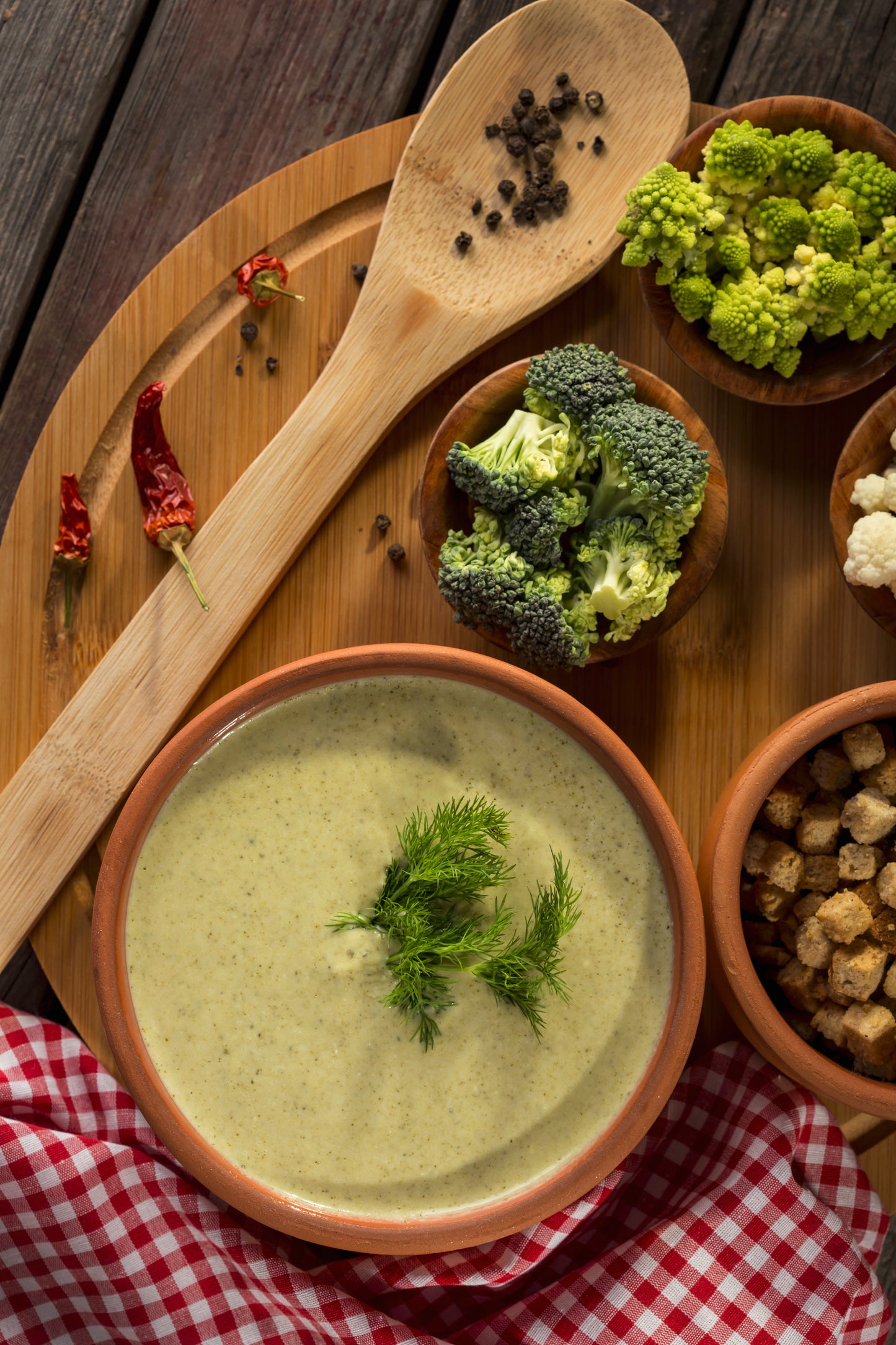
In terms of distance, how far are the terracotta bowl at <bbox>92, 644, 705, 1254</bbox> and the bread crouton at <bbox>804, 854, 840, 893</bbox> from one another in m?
0.27

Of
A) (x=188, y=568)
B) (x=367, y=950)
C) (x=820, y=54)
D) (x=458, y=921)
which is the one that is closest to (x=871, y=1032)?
(x=458, y=921)

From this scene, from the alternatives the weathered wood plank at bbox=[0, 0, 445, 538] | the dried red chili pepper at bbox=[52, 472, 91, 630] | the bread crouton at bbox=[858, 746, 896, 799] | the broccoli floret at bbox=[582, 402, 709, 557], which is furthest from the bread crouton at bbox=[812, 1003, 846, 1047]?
the weathered wood plank at bbox=[0, 0, 445, 538]

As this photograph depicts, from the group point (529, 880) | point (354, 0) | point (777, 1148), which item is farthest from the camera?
point (354, 0)

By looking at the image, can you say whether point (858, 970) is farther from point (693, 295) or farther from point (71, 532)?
point (71, 532)

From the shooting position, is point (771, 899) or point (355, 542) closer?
point (771, 899)

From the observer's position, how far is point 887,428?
6.27 ft

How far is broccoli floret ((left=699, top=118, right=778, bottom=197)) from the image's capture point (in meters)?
1.86

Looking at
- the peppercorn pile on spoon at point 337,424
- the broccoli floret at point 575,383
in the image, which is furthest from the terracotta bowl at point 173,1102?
the broccoli floret at point 575,383

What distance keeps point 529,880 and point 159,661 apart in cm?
84

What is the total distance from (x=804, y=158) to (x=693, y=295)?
1.02 feet

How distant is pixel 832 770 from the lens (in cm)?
197

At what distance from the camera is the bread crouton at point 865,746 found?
1.90 meters

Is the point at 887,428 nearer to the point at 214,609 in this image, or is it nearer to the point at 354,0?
the point at 214,609

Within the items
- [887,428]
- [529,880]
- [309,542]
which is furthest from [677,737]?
[309,542]
